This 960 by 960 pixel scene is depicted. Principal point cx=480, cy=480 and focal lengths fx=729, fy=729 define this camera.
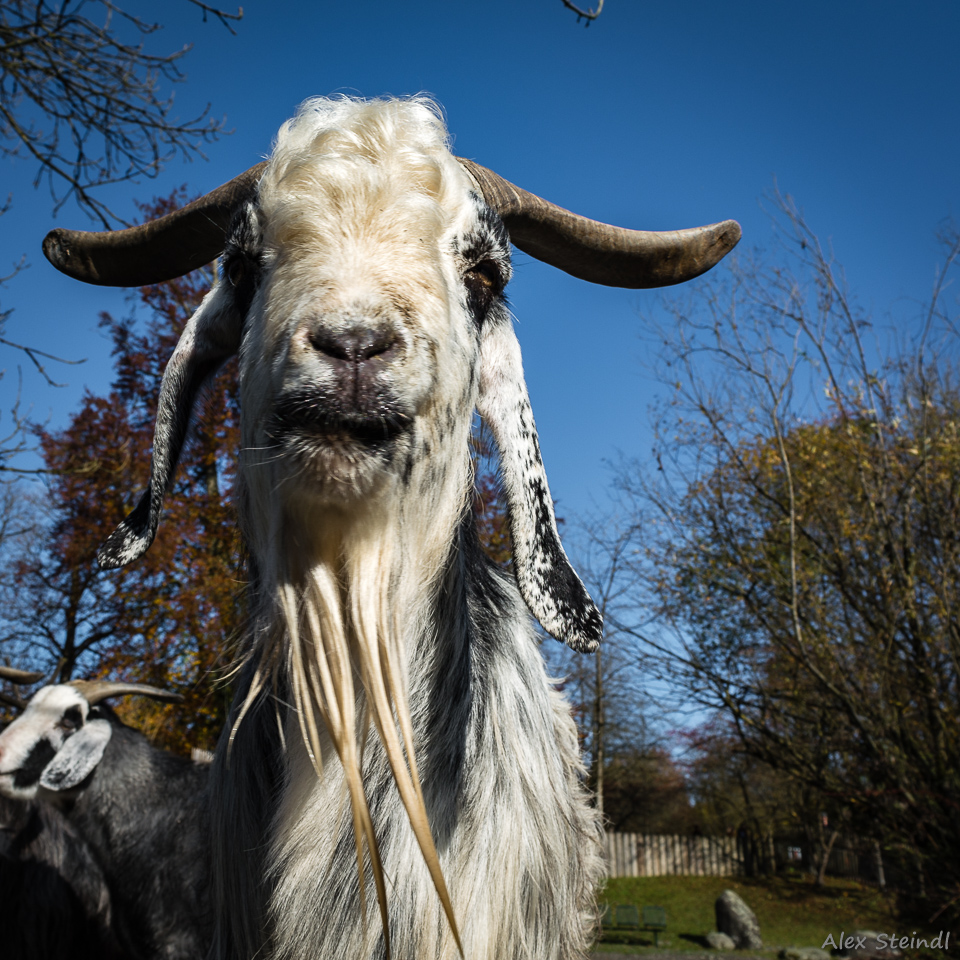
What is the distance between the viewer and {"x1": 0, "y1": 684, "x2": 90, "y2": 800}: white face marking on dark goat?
200 inches

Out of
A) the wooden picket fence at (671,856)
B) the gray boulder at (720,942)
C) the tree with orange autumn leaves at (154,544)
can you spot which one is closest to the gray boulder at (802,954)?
the gray boulder at (720,942)

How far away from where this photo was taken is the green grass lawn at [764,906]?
1419 centimetres

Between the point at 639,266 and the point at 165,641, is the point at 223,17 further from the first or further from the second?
the point at 165,641

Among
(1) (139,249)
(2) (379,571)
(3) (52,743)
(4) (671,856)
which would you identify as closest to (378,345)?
(2) (379,571)

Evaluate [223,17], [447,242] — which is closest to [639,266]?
[447,242]

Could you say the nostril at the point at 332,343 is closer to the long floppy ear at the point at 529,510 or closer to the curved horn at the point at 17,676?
the long floppy ear at the point at 529,510

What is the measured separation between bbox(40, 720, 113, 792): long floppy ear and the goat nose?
5.14 meters

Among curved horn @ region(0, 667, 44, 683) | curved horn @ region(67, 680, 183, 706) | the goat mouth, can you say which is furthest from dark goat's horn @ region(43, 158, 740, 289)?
curved horn @ region(0, 667, 44, 683)

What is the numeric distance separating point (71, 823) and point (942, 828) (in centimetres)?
689

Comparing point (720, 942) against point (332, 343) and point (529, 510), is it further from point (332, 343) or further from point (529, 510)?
point (332, 343)

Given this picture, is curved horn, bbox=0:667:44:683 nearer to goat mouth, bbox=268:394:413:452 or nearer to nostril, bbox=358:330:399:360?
goat mouth, bbox=268:394:413:452

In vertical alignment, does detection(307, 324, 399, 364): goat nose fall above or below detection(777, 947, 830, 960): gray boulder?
above

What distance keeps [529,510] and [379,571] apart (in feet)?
1.77

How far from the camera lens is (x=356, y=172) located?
184 cm
